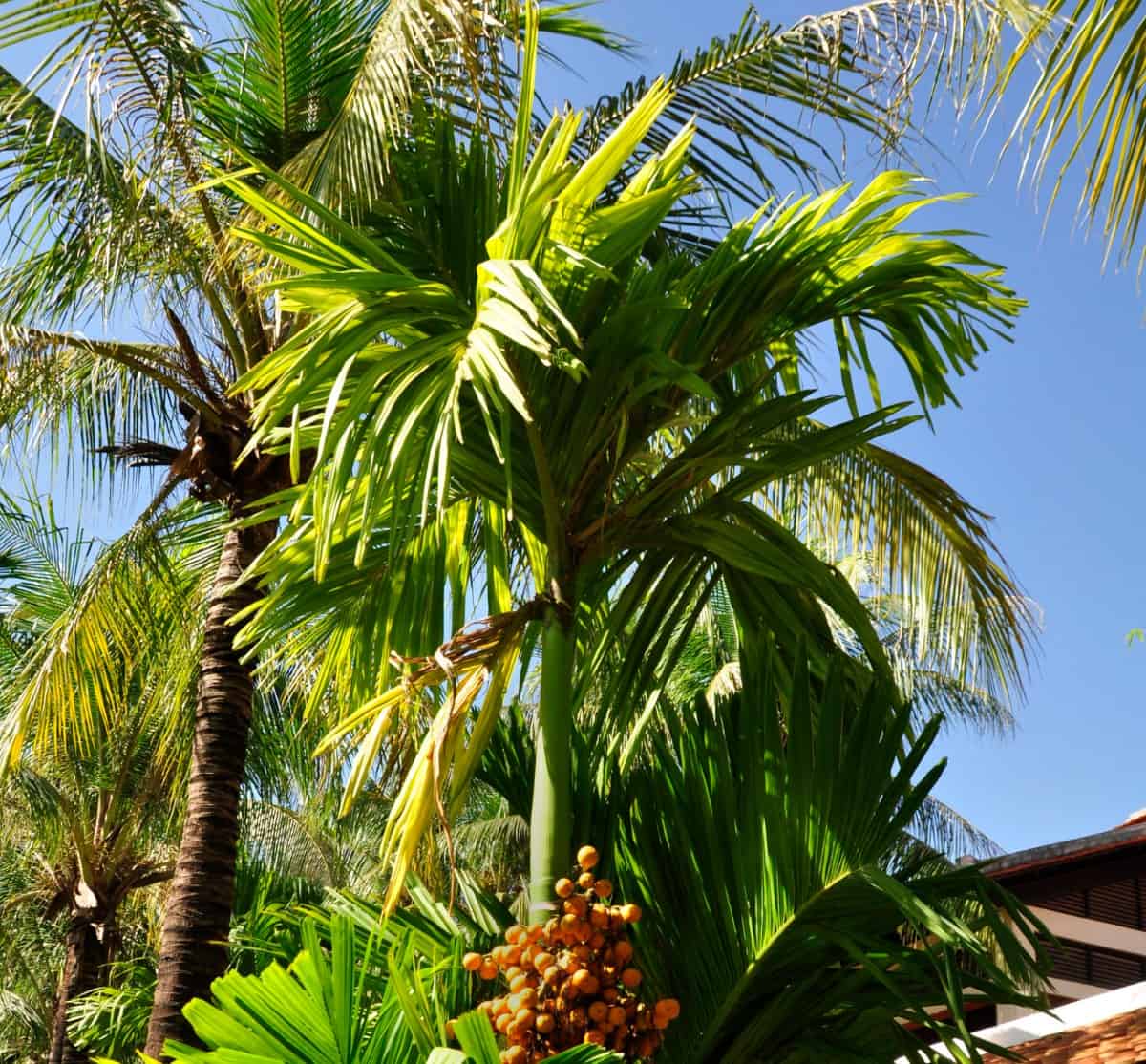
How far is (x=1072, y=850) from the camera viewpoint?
8.16 metres

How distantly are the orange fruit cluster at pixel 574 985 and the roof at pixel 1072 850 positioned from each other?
225 inches

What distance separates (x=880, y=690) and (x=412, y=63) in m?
3.09

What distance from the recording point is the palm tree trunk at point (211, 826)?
555 centimetres

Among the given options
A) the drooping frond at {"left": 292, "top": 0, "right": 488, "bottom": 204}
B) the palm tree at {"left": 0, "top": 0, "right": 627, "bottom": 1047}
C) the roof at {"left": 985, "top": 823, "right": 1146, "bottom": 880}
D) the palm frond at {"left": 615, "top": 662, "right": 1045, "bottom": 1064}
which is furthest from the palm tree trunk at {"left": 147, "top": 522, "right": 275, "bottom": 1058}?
the roof at {"left": 985, "top": 823, "right": 1146, "bottom": 880}

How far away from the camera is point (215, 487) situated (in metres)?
6.20

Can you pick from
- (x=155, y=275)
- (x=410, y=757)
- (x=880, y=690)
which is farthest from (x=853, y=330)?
(x=410, y=757)

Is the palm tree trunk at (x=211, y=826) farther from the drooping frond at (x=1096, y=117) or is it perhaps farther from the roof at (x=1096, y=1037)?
the drooping frond at (x=1096, y=117)

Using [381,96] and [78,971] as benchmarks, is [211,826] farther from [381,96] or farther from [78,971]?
[78,971]

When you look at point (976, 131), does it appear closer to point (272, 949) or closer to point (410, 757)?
point (272, 949)

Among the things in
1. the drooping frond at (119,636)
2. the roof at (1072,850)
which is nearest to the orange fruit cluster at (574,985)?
the drooping frond at (119,636)

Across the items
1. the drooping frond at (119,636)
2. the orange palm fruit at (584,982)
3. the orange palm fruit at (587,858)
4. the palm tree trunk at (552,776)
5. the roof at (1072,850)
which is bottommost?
the orange palm fruit at (584,982)

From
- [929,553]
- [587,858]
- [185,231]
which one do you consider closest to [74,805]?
[185,231]

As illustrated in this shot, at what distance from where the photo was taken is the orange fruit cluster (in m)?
2.79

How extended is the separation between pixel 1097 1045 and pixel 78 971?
1060 centimetres
